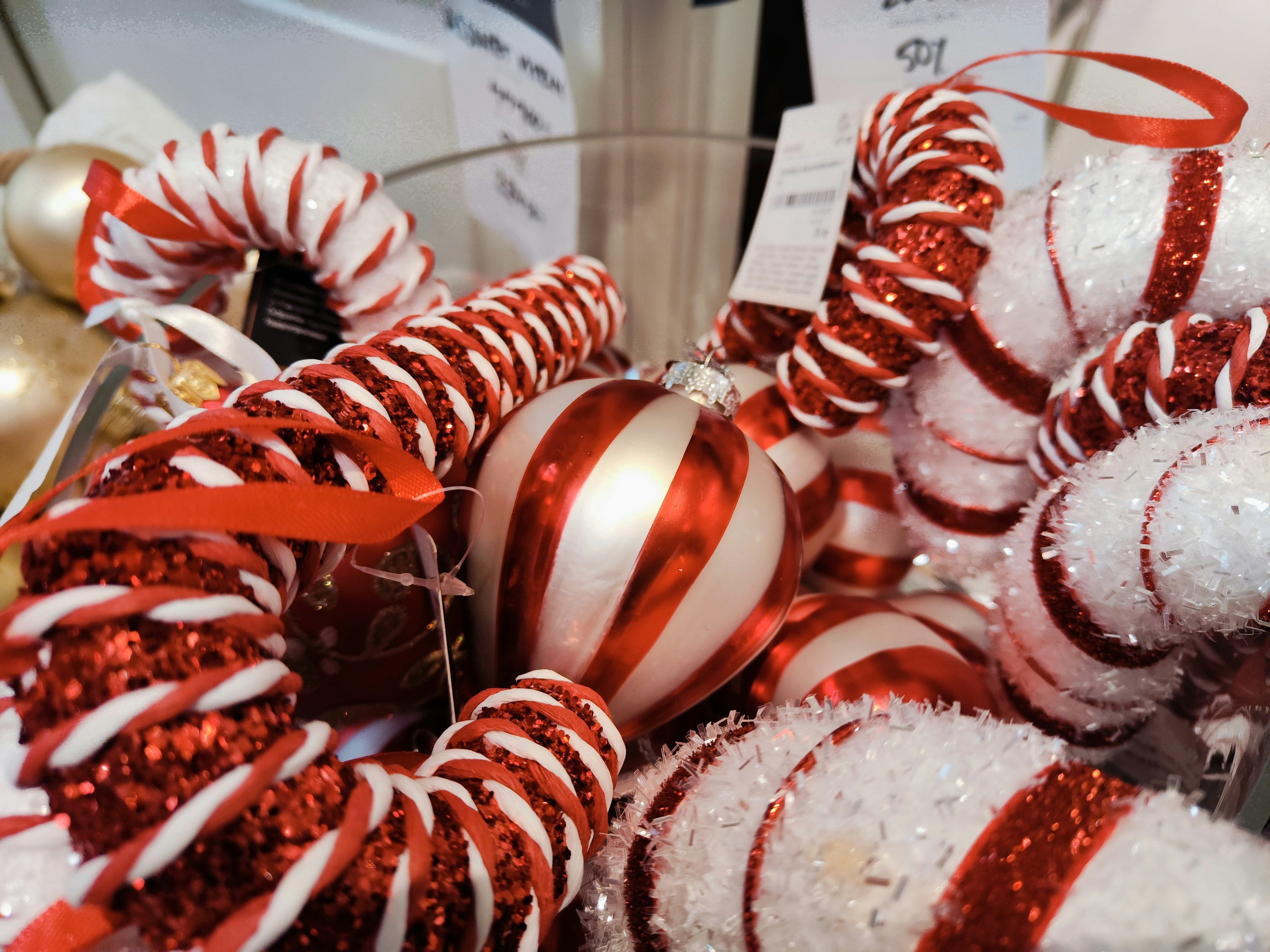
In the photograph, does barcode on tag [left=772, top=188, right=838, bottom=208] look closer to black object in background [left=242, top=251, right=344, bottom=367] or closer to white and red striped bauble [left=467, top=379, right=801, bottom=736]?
white and red striped bauble [left=467, top=379, right=801, bottom=736]

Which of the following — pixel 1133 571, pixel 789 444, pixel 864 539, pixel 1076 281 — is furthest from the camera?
pixel 864 539

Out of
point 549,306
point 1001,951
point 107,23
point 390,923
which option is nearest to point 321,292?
point 549,306

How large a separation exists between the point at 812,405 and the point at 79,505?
497 millimetres

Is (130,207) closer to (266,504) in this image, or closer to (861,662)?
(266,504)

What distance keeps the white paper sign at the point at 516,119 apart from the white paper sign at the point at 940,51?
13.4 inches

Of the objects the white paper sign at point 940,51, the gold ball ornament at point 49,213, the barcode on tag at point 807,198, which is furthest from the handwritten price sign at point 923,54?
the gold ball ornament at point 49,213

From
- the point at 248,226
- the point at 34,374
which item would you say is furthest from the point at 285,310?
the point at 34,374

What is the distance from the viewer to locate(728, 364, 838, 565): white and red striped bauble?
0.62 metres

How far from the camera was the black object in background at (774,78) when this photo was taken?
96cm

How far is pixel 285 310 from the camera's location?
69cm

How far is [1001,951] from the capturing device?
232mm

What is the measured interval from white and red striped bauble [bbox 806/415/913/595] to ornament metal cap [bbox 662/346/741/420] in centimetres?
20

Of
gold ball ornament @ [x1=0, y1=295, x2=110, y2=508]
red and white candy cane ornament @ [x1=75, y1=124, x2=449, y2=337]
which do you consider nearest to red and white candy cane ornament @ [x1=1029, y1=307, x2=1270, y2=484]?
red and white candy cane ornament @ [x1=75, y1=124, x2=449, y2=337]

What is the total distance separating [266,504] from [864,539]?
586 millimetres
